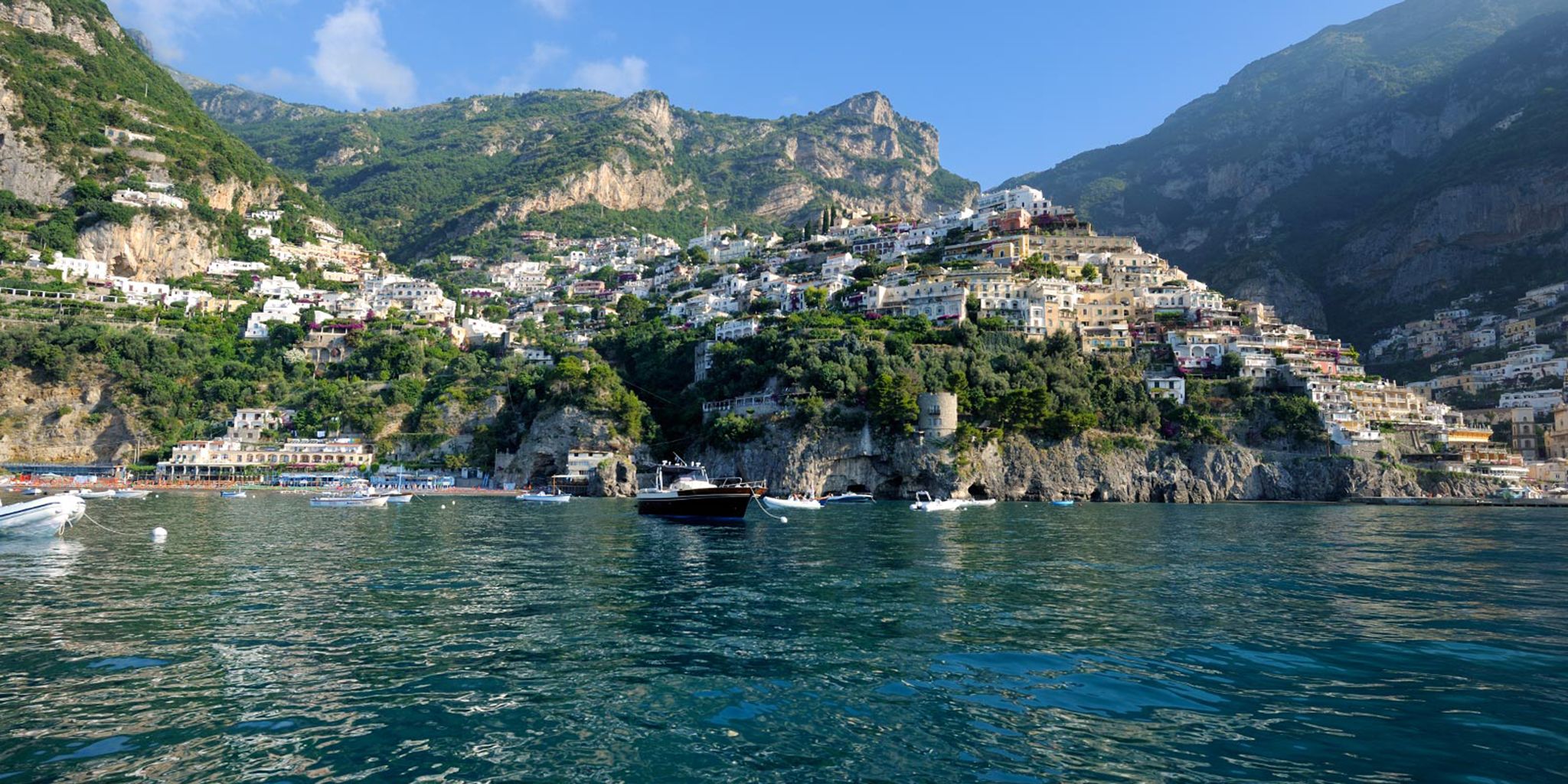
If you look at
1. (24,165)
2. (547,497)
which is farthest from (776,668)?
(24,165)

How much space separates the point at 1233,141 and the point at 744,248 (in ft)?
461

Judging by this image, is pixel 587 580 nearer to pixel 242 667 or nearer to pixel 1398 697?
pixel 242 667

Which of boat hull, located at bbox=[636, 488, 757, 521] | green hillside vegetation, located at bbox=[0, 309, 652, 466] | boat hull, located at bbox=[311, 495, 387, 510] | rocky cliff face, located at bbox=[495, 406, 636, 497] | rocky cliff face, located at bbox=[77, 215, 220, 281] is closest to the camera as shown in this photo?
boat hull, located at bbox=[636, 488, 757, 521]

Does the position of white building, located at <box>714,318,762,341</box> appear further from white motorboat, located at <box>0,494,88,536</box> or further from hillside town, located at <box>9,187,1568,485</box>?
white motorboat, located at <box>0,494,88,536</box>

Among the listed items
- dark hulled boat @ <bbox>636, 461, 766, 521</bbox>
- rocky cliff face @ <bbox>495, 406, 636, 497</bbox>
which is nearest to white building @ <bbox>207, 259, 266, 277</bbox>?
rocky cliff face @ <bbox>495, 406, 636, 497</bbox>

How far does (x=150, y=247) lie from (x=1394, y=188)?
197177 millimetres

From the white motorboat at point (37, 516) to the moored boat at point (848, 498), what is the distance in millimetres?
41371

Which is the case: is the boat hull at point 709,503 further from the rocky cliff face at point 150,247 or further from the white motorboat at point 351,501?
the rocky cliff face at point 150,247

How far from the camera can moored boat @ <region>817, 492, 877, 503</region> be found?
190ft

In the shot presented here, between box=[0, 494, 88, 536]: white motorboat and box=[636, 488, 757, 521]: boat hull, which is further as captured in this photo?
box=[636, 488, 757, 521]: boat hull

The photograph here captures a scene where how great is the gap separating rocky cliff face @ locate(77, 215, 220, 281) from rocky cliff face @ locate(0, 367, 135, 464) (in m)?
29.9

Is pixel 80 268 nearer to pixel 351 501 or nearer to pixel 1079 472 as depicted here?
pixel 351 501

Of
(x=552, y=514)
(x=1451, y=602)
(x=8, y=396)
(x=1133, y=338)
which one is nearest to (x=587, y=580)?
(x=1451, y=602)

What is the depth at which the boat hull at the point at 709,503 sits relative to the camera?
34719mm
